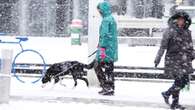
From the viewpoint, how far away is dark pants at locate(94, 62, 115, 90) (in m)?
10.5

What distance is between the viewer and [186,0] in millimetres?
21109

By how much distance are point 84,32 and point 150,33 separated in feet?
11.6

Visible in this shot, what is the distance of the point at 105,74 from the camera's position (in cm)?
1065

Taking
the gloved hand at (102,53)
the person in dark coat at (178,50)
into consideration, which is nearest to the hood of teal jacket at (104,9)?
the gloved hand at (102,53)

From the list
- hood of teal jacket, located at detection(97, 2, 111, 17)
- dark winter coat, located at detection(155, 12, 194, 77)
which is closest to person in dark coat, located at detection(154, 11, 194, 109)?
dark winter coat, located at detection(155, 12, 194, 77)

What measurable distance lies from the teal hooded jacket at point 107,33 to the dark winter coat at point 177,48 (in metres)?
1.31

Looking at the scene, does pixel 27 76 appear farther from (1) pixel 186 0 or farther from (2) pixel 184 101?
(1) pixel 186 0

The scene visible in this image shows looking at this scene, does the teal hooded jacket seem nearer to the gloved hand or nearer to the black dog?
the gloved hand

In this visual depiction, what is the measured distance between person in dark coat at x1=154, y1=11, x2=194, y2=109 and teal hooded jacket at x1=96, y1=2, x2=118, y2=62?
130cm

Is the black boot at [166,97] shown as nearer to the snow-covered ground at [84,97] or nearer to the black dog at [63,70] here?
the snow-covered ground at [84,97]

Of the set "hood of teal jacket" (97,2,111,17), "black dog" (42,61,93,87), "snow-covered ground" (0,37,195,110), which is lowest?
"snow-covered ground" (0,37,195,110)

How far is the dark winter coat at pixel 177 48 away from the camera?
9234mm

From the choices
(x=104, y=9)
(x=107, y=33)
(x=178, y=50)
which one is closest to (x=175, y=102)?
(x=178, y=50)

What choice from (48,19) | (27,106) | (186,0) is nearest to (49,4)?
(48,19)
